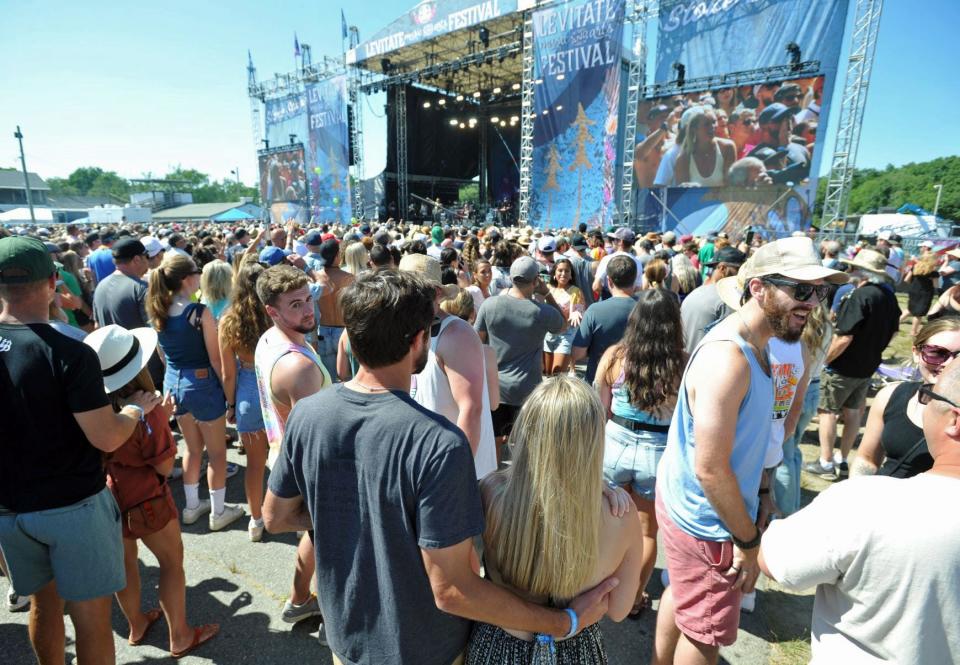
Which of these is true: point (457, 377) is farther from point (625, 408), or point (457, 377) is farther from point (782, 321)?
point (782, 321)

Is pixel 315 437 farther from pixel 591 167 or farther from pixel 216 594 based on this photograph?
pixel 591 167

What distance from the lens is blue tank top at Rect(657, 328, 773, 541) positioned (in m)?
1.69

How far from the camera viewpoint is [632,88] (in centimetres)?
1463

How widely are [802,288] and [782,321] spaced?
0.13m

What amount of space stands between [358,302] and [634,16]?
1650 cm

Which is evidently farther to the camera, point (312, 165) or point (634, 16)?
point (312, 165)

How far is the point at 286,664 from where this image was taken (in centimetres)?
226

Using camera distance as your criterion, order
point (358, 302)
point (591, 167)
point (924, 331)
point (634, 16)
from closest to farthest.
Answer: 1. point (358, 302)
2. point (924, 331)
3. point (634, 16)
4. point (591, 167)

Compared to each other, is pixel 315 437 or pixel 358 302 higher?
pixel 358 302

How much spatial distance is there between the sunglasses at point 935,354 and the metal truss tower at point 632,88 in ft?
48.4

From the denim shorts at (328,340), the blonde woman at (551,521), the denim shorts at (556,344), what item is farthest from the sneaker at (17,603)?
the denim shorts at (556,344)

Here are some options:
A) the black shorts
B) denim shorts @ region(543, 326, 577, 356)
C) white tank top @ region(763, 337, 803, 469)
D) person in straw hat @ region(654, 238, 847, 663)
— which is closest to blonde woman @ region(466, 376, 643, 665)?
person in straw hat @ region(654, 238, 847, 663)

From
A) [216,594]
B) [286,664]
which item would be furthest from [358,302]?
[216,594]

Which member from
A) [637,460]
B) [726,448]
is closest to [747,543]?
[726,448]
